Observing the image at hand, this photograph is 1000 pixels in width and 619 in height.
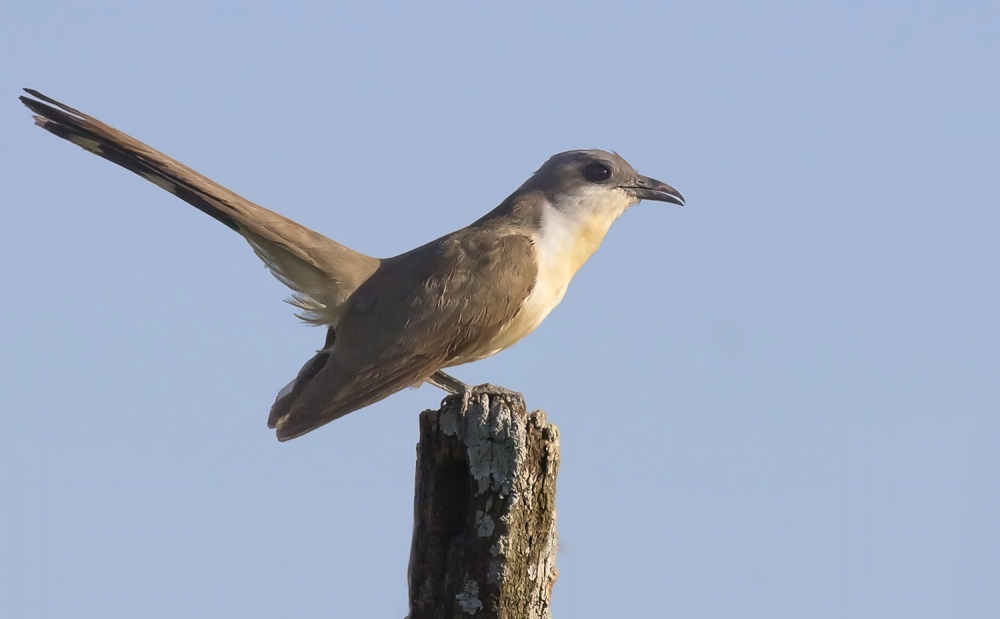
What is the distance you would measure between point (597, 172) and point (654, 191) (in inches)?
16.2

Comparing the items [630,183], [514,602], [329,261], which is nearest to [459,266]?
[329,261]

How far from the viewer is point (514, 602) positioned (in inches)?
146

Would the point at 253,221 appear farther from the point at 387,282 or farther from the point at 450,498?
the point at 450,498

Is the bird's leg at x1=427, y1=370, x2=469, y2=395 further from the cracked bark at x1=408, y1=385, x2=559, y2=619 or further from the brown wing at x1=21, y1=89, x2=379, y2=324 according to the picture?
the cracked bark at x1=408, y1=385, x2=559, y2=619

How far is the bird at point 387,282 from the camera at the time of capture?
18.7ft

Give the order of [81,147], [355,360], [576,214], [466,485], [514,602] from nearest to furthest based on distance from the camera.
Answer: [514,602] → [466,485] → [355,360] → [81,147] → [576,214]

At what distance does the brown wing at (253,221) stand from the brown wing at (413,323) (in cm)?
19

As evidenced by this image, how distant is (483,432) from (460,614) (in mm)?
620

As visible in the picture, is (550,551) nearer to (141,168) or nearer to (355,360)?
(355,360)

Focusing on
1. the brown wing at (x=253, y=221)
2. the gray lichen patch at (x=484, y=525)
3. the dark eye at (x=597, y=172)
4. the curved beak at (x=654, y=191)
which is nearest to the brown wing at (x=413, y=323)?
the brown wing at (x=253, y=221)

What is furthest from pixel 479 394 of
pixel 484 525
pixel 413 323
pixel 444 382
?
pixel 444 382

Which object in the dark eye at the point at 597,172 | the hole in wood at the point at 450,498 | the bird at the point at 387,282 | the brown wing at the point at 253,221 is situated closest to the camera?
the hole in wood at the point at 450,498

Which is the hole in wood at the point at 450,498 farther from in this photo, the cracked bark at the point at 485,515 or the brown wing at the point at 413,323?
the brown wing at the point at 413,323

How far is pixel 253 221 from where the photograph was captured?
6.14 metres
